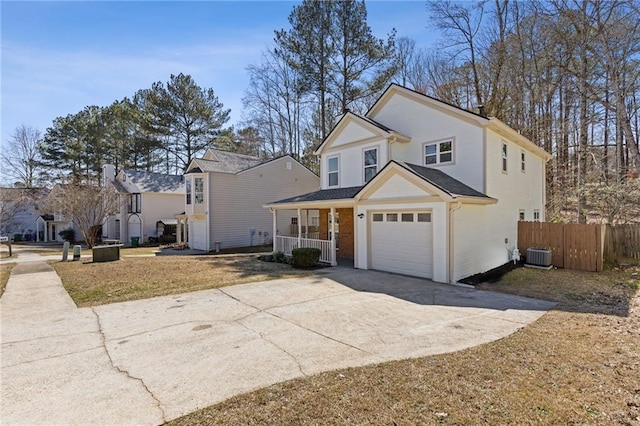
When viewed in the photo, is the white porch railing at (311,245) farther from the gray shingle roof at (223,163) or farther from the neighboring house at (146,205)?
the neighboring house at (146,205)

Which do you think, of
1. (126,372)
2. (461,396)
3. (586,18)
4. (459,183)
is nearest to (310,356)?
(461,396)

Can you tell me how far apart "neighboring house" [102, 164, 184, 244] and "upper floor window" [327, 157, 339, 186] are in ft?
57.3

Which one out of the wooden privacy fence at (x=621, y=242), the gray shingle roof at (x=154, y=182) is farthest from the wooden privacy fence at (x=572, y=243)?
the gray shingle roof at (x=154, y=182)

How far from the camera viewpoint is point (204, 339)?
18.3 ft

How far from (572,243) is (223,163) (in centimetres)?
2002

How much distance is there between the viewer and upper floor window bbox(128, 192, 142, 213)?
28.0m

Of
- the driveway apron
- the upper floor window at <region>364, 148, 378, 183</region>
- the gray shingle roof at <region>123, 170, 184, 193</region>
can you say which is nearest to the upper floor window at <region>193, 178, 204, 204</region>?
the gray shingle roof at <region>123, 170, 184, 193</region>

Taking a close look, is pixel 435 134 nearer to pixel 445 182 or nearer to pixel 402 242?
pixel 445 182

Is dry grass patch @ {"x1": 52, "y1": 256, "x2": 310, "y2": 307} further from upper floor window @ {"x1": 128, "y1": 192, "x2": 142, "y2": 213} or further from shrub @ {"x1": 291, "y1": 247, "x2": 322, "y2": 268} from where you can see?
upper floor window @ {"x1": 128, "y1": 192, "x2": 142, "y2": 213}

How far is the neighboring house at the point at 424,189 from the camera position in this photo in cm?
1089

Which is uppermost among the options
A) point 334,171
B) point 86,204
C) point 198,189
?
point 334,171

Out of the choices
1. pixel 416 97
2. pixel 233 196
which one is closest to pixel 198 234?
pixel 233 196

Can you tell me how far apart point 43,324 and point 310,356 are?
18.3ft

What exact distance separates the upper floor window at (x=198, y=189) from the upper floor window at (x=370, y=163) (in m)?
12.1
